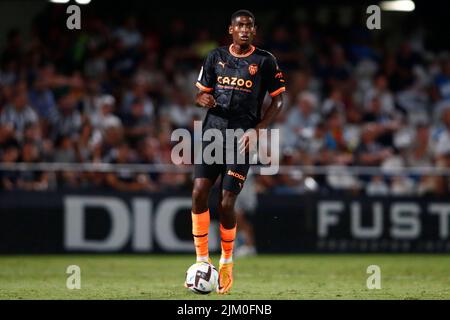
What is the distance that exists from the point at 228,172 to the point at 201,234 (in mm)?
706

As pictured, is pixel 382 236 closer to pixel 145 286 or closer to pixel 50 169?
pixel 50 169

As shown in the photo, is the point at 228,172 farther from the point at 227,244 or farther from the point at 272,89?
the point at 272,89

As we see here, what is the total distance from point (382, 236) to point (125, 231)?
15.3 feet

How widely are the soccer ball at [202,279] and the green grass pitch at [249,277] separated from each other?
0.09 m

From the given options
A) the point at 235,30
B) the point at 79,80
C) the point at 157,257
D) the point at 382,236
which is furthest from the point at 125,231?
the point at 235,30

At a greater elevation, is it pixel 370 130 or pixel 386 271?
pixel 370 130

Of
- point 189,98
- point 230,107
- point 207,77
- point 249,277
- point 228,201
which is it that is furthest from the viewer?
point 189,98

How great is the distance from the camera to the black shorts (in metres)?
9.81

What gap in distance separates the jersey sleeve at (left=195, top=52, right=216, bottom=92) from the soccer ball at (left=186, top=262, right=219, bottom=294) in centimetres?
185

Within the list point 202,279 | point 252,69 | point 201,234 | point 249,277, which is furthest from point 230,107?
point 249,277

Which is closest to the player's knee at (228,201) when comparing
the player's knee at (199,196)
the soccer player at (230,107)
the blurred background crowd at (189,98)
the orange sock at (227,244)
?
the soccer player at (230,107)

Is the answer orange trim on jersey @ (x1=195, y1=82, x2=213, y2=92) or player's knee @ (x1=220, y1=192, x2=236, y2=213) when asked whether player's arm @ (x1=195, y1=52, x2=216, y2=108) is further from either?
player's knee @ (x1=220, y1=192, x2=236, y2=213)

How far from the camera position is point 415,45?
72.0 ft

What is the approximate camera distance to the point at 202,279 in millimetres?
9523
